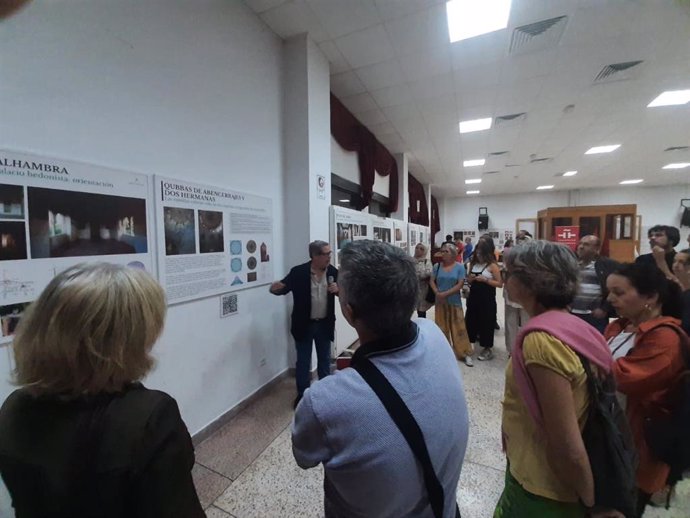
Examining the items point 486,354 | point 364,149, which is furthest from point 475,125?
point 486,354

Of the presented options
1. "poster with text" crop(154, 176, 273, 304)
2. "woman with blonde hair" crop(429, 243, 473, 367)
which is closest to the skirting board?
"poster with text" crop(154, 176, 273, 304)

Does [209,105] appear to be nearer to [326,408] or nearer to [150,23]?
A: [150,23]

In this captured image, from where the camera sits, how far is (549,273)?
0.97 metres

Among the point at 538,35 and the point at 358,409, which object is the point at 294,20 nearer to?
the point at 538,35

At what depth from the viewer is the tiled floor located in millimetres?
1666

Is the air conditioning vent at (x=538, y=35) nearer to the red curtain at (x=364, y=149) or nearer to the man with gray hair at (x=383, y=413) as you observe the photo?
the red curtain at (x=364, y=149)

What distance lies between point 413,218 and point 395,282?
8.01 m

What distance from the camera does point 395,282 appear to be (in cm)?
73

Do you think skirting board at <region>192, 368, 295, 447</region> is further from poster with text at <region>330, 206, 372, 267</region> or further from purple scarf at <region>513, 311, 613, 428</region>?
purple scarf at <region>513, 311, 613, 428</region>

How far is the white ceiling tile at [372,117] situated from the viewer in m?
4.53

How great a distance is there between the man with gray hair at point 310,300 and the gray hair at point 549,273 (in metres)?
1.64

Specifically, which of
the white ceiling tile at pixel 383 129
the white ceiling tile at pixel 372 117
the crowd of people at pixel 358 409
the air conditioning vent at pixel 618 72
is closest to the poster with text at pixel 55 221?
the crowd of people at pixel 358 409

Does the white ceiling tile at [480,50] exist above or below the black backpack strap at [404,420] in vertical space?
above

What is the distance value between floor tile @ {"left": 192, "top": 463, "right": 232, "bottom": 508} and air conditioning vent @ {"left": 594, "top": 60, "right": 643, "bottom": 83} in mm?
5449
